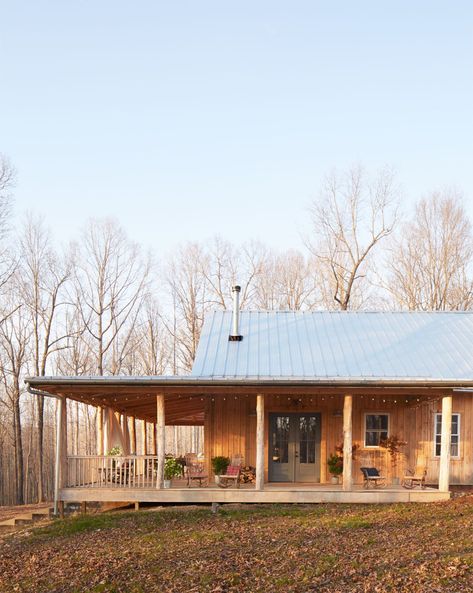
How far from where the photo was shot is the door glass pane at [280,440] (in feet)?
60.2

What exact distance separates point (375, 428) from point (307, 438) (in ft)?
6.12

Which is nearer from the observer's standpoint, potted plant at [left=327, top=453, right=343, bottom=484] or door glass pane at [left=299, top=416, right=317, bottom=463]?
potted plant at [left=327, top=453, right=343, bottom=484]

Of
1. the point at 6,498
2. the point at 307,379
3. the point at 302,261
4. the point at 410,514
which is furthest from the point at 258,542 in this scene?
the point at 6,498

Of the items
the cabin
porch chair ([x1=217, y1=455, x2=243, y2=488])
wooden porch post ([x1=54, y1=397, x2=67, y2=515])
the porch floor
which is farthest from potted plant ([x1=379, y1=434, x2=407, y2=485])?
wooden porch post ([x1=54, y1=397, x2=67, y2=515])

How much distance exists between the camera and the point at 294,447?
18359mm

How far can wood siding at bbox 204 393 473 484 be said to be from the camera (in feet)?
59.8

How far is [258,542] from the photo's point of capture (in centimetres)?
1119

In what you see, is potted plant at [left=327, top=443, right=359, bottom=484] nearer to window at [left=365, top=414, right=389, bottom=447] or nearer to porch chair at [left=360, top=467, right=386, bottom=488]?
porch chair at [left=360, top=467, right=386, bottom=488]

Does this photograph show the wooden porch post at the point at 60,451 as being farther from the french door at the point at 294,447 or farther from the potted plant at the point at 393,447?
the potted plant at the point at 393,447

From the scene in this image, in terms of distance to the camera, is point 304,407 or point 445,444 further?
point 304,407

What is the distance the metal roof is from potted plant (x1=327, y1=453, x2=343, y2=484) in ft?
8.02

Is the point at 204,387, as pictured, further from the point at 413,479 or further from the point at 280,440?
the point at 413,479

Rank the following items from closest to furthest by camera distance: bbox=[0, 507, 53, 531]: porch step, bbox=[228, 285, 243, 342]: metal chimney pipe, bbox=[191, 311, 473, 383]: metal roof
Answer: bbox=[0, 507, 53, 531]: porch step < bbox=[191, 311, 473, 383]: metal roof < bbox=[228, 285, 243, 342]: metal chimney pipe

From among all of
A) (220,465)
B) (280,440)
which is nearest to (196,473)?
(220,465)
